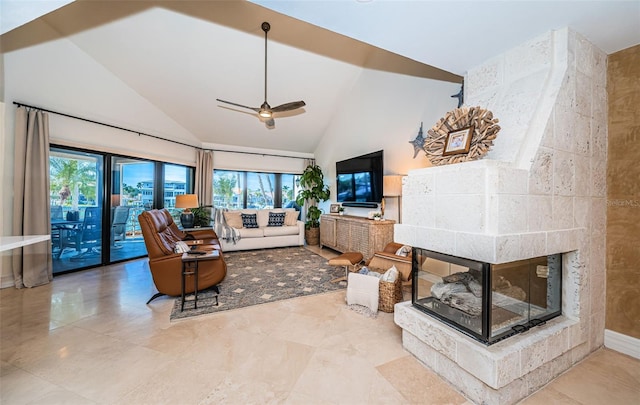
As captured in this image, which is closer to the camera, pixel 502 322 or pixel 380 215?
pixel 502 322

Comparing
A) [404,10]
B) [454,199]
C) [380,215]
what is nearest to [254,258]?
[380,215]

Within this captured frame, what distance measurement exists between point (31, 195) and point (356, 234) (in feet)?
15.3

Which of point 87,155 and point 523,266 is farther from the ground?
point 87,155

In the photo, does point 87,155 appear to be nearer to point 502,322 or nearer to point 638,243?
point 502,322

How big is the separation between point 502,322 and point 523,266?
0.41 m

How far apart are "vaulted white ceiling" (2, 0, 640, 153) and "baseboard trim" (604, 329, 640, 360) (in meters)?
2.14

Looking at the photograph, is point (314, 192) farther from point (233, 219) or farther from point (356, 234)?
point (356, 234)

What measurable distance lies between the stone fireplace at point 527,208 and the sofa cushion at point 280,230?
4053mm

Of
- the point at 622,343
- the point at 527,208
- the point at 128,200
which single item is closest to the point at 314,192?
the point at 128,200

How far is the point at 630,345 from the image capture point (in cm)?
177

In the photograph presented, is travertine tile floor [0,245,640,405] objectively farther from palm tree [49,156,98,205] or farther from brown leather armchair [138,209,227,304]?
palm tree [49,156,98,205]

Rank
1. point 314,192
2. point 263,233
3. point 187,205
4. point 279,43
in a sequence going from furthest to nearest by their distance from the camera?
point 314,192 → point 263,233 → point 187,205 → point 279,43

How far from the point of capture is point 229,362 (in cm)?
173

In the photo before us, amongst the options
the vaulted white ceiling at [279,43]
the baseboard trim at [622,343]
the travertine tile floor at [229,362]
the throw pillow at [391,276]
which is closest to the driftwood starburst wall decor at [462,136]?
the vaulted white ceiling at [279,43]
